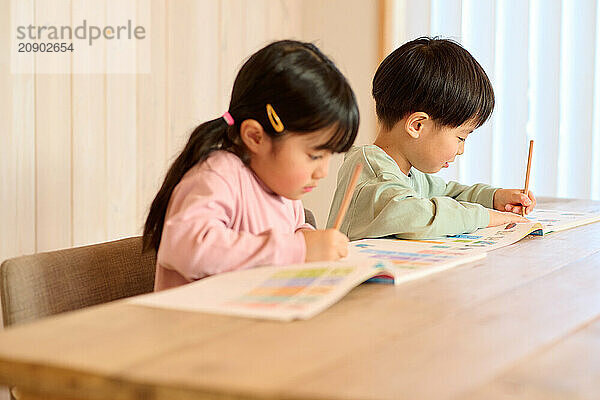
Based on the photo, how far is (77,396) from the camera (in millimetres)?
585

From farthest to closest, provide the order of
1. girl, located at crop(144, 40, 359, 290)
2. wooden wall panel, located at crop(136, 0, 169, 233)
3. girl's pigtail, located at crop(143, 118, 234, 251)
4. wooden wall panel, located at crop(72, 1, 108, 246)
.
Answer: wooden wall panel, located at crop(136, 0, 169, 233), wooden wall panel, located at crop(72, 1, 108, 246), girl's pigtail, located at crop(143, 118, 234, 251), girl, located at crop(144, 40, 359, 290)

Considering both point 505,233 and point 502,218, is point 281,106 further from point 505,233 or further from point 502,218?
point 502,218

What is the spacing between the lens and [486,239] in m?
1.38

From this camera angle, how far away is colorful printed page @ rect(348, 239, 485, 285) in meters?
0.96

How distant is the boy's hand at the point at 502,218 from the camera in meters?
1.58

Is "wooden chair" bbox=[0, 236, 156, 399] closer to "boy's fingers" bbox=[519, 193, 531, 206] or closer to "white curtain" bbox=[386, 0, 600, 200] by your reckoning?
"boy's fingers" bbox=[519, 193, 531, 206]

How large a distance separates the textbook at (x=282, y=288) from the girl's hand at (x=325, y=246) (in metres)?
0.02

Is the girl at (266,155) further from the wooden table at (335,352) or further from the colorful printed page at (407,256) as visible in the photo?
the wooden table at (335,352)

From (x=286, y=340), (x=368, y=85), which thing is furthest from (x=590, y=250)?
(x=368, y=85)

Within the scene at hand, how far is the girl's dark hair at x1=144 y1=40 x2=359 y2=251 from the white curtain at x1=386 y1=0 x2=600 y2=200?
5.66ft

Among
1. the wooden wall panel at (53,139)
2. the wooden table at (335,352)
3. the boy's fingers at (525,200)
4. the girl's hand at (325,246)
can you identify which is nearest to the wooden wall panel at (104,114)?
the wooden wall panel at (53,139)

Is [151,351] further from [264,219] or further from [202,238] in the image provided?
[264,219]

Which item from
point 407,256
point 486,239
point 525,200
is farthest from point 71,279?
point 525,200

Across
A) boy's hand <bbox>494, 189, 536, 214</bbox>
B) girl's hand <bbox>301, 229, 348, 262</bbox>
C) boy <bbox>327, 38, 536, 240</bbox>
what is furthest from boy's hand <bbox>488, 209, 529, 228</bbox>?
girl's hand <bbox>301, 229, 348, 262</bbox>
